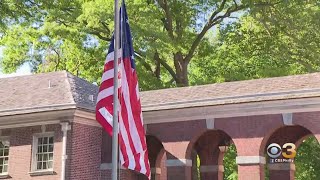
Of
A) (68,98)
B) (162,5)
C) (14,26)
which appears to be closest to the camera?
(68,98)

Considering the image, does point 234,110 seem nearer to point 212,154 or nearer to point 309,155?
point 212,154

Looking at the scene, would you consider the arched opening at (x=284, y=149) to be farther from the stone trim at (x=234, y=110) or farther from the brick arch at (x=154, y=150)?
the brick arch at (x=154, y=150)

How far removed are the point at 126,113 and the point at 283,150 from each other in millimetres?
13268

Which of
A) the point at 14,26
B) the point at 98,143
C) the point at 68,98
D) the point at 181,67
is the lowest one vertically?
the point at 98,143

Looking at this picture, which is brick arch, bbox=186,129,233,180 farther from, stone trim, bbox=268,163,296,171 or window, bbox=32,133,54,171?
window, bbox=32,133,54,171

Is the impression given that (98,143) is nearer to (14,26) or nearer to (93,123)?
(93,123)

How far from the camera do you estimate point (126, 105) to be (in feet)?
44.1

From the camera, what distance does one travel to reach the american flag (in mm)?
13398

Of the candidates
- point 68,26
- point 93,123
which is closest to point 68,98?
point 93,123

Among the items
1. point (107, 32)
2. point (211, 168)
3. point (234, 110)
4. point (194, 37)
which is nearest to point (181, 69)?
point (194, 37)

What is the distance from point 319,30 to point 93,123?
53.1ft

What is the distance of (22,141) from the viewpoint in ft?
84.0

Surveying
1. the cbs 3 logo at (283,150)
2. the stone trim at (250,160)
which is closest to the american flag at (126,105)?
the stone trim at (250,160)

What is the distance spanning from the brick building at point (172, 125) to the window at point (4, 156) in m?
0.05
